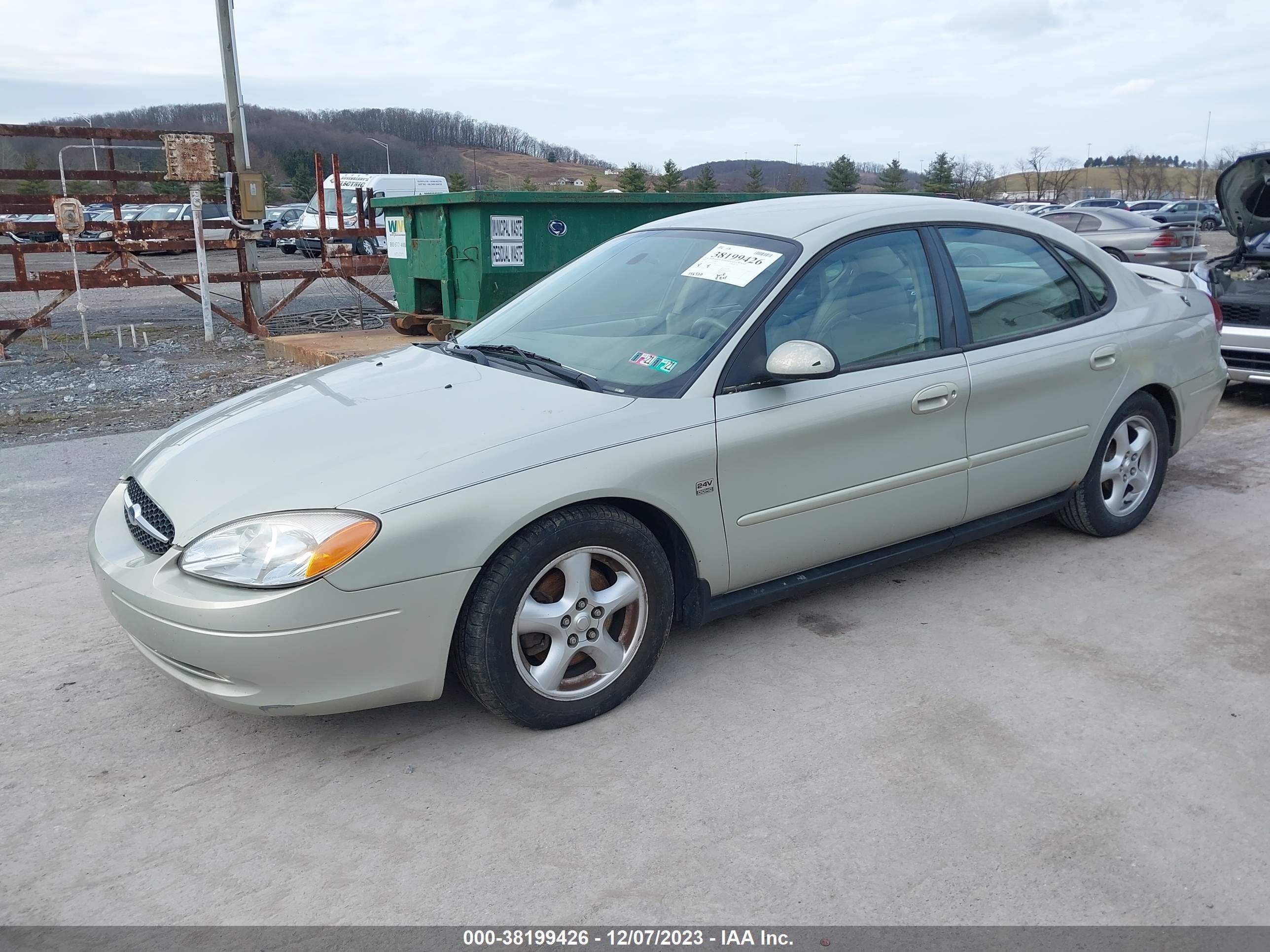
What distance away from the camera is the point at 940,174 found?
4328 centimetres

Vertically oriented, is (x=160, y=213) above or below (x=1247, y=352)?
above

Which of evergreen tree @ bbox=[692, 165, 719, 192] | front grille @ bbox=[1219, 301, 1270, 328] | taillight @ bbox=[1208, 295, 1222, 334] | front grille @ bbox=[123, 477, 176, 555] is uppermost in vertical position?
evergreen tree @ bbox=[692, 165, 719, 192]

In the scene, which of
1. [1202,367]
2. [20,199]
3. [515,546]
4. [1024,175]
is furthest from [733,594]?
[1024,175]

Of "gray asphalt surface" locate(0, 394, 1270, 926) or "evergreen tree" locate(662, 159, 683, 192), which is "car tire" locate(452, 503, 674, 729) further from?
"evergreen tree" locate(662, 159, 683, 192)

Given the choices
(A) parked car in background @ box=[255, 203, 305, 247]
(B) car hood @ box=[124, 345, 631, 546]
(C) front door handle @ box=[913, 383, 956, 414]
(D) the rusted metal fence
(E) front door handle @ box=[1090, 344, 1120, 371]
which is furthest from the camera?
(A) parked car in background @ box=[255, 203, 305, 247]

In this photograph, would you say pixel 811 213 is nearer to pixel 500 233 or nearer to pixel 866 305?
pixel 866 305

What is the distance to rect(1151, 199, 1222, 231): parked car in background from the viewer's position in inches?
683

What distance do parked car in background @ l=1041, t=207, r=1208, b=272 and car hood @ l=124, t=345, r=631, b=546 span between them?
14.1m

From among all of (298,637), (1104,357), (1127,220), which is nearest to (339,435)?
(298,637)

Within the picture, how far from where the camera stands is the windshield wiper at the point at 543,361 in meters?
3.47

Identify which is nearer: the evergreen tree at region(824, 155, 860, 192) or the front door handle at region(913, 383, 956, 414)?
the front door handle at region(913, 383, 956, 414)

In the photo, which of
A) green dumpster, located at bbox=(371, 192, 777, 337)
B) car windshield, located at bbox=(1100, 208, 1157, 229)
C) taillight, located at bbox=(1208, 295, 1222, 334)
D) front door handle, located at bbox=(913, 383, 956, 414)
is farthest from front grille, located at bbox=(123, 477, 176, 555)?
car windshield, located at bbox=(1100, 208, 1157, 229)

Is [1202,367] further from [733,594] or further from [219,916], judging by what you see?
[219,916]

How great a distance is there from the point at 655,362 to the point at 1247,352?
596 cm
